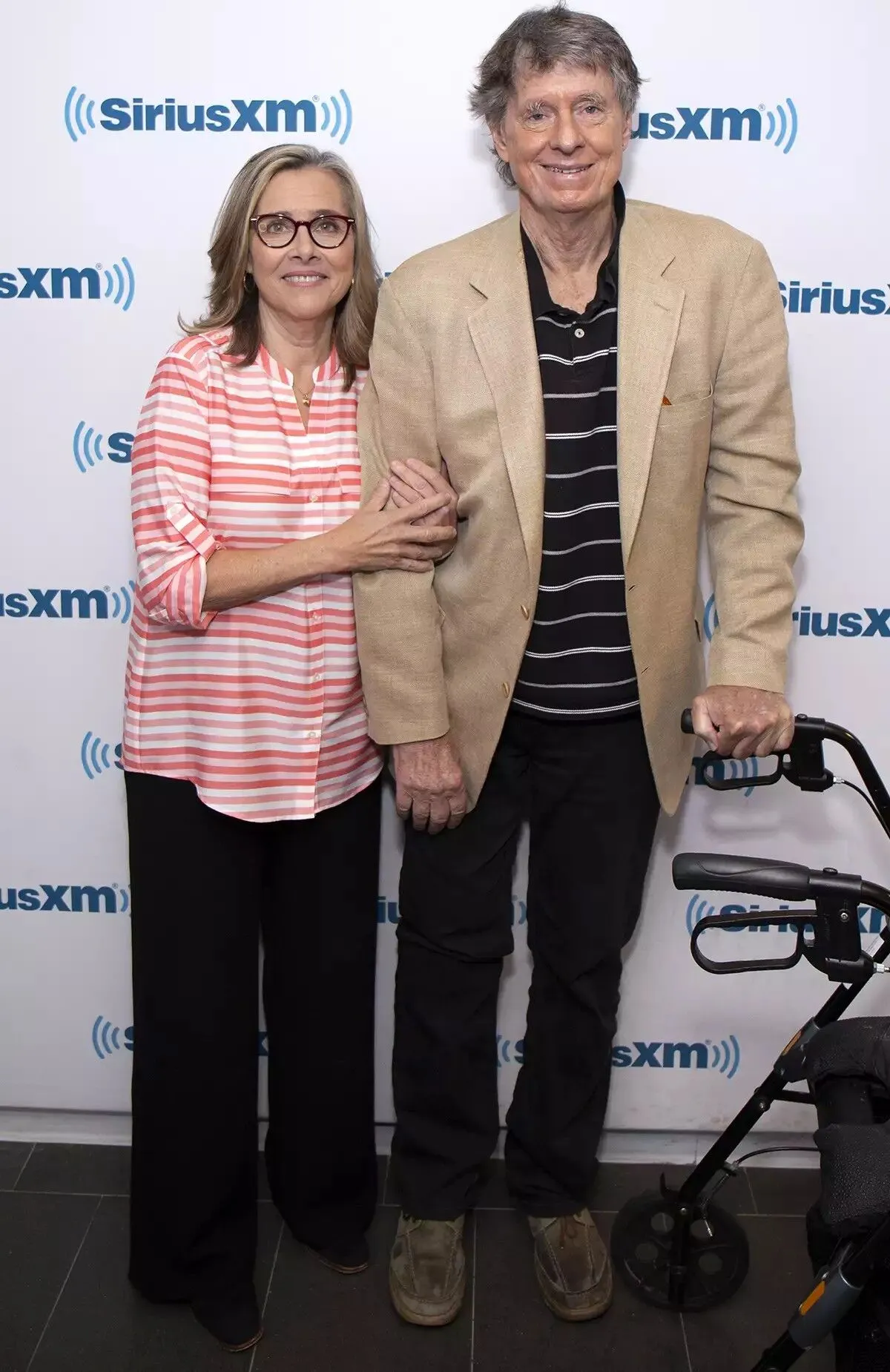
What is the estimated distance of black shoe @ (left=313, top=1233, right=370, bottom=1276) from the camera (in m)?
2.60

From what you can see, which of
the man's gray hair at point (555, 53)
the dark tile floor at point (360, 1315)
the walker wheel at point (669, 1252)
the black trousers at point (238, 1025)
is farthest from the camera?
the walker wheel at point (669, 1252)

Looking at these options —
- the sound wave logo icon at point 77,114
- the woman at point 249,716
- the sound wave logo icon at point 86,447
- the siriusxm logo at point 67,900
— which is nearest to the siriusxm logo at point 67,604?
the sound wave logo icon at point 86,447

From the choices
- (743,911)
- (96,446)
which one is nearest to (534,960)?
(743,911)

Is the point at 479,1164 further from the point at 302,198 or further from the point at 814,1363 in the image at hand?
the point at 302,198

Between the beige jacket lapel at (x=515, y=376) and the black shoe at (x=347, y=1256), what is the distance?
1479 mm

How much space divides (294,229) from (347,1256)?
1911 millimetres

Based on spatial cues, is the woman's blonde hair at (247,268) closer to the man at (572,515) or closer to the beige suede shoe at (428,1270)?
the man at (572,515)

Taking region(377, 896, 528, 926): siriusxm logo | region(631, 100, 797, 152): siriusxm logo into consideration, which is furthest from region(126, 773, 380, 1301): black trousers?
region(631, 100, 797, 152): siriusxm logo

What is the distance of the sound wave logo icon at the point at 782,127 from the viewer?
7.64 feet

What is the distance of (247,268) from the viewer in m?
2.17

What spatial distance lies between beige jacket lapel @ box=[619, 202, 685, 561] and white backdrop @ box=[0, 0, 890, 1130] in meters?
0.38

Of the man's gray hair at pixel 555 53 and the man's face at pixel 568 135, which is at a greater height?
the man's gray hair at pixel 555 53

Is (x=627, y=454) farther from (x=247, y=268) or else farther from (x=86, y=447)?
(x=86, y=447)

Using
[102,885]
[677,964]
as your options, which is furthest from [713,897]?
[102,885]
